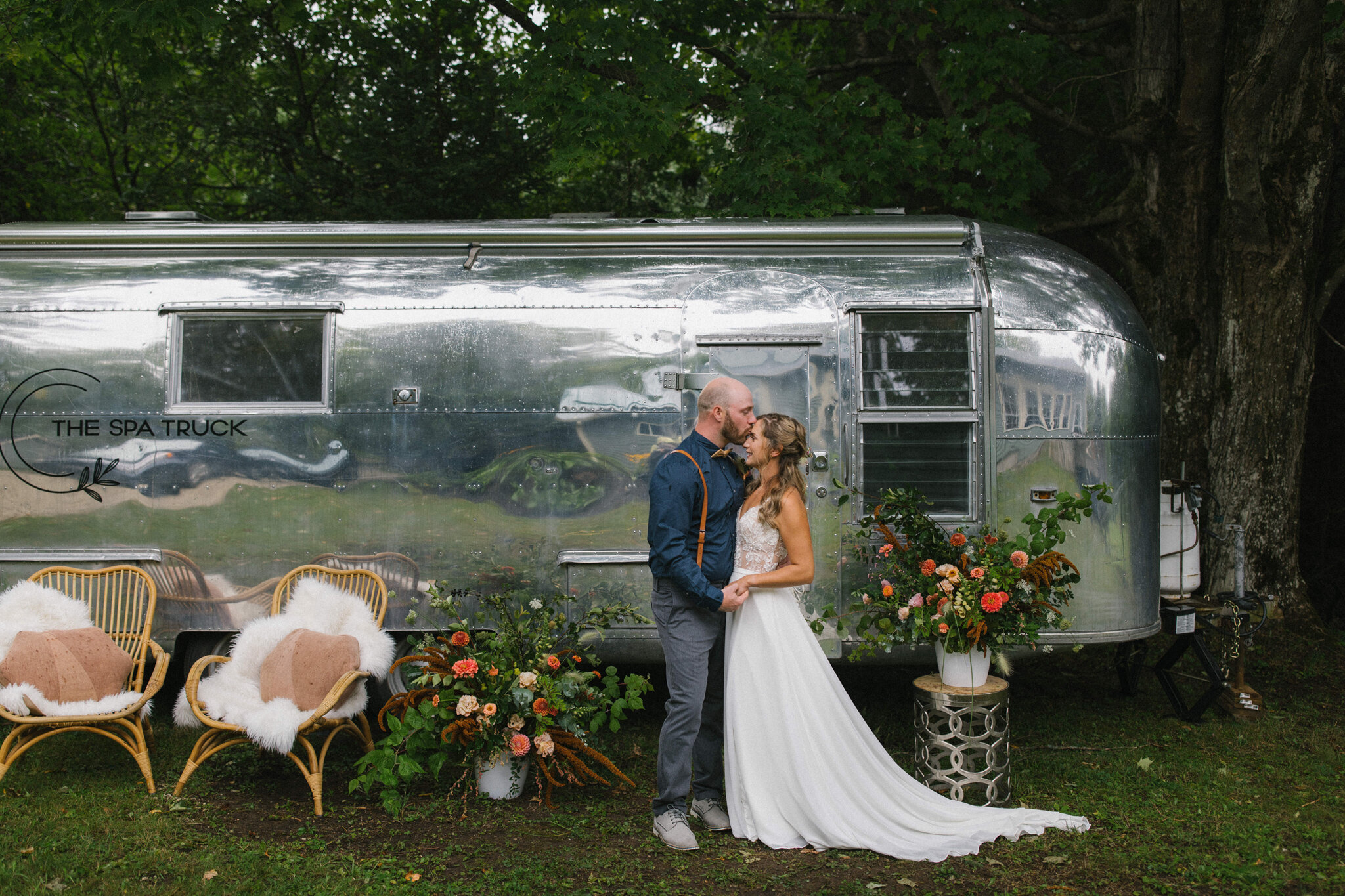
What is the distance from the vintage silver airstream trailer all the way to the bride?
3.63 feet

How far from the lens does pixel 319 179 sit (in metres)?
10.5

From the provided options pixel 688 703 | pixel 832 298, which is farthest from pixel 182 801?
pixel 832 298

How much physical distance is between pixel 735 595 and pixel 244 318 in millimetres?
3288

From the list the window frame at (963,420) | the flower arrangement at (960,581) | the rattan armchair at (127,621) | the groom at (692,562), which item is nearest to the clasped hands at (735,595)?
the groom at (692,562)

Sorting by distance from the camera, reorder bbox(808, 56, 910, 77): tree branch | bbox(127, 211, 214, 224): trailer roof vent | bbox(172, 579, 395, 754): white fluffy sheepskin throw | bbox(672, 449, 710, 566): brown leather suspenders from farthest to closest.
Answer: bbox(808, 56, 910, 77): tree branch → bbox(127, 211, 214, 224): trailer roof vent → bbox(172, 579, 395, 754): white fluffy sheepskin throw → bbox(672, 449, 710, 566): brown leather suspenders

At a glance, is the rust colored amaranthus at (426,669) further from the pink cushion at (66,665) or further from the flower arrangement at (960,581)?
the flower arrangement at (960,581)

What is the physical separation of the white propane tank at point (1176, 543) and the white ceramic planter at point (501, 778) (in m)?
3.95

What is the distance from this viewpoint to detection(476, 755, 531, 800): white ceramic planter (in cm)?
473

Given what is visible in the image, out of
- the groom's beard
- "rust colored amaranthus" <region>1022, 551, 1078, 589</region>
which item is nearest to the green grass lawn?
"rust colored amaranthus" <region>1022, 551, 1078, 589</region>

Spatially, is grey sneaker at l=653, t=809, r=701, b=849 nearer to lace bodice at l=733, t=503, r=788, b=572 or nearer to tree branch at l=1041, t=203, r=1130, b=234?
lace bodice at l=733, t=503, r=788, b=572

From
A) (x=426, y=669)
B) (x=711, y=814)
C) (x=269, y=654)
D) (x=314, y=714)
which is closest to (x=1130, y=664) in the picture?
(x=711, y=814)

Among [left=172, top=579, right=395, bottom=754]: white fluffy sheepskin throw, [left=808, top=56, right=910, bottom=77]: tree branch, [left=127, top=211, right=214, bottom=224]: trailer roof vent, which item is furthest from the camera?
[left=808, top=56, right=910, bottom=77]: tree branch

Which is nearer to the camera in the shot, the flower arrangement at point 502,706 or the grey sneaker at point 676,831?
the grey sneaker at point 676,831

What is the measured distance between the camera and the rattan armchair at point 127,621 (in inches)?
188
